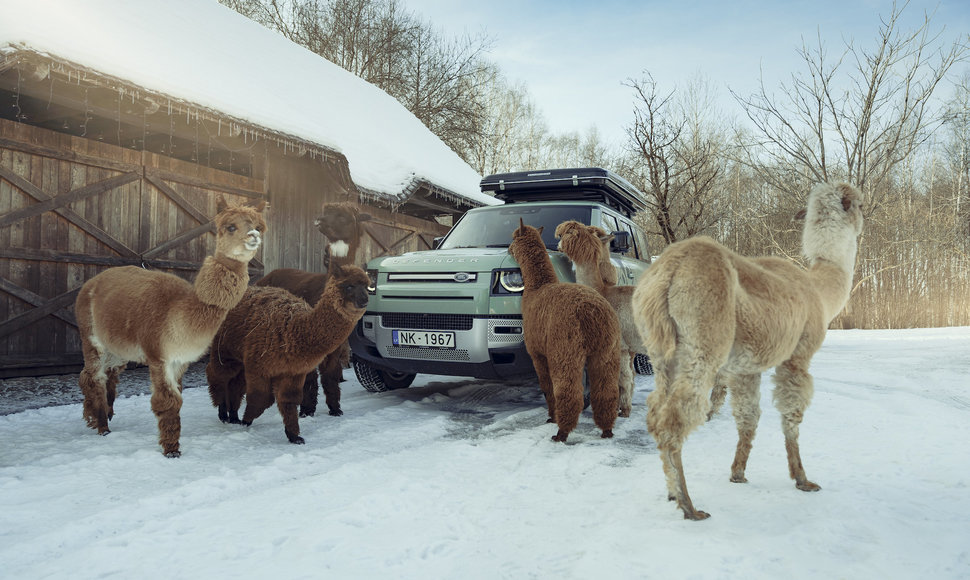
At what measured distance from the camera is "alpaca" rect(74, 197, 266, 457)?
12.9ft

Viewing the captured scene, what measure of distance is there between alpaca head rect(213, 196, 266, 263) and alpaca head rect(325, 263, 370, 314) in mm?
654

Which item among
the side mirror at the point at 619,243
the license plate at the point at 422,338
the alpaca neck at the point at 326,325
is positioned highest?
the side mirror at the point at 619,243

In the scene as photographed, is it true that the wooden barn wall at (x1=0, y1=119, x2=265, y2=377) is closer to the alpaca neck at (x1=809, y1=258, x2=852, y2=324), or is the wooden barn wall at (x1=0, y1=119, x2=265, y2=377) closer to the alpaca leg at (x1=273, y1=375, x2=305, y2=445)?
the alpaca leg at (x1=273, y1=375, x2=305, y2=445)

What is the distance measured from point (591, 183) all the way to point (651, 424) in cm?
504

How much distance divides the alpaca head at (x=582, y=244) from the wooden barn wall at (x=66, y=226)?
5779 millimetres

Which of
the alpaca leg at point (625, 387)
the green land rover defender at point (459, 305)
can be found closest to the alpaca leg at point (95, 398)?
the green land rover defender at point (459, 305)

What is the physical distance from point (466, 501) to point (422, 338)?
2.32m

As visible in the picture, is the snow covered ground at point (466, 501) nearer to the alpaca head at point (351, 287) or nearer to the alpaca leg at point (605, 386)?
the alpaca leg at point (605, 386)

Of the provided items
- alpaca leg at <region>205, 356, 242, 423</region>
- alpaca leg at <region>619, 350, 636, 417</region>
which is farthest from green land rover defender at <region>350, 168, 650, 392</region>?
alpaca leg at <region>205, 356, 242, 423</region>

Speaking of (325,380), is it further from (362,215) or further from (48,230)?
(48,230)

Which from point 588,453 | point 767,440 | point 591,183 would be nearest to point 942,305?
point 591,183

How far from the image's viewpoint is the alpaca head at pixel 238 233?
4.10 m

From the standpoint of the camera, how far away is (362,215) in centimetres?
640

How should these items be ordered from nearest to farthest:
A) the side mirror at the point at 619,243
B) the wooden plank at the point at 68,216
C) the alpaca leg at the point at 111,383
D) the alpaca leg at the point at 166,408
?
the alpaca leg at the point at 166,408
the alpaca leg at the point at 111,383
the side mirror at the point at 619,243
the wooden plank at the point at 68,216
